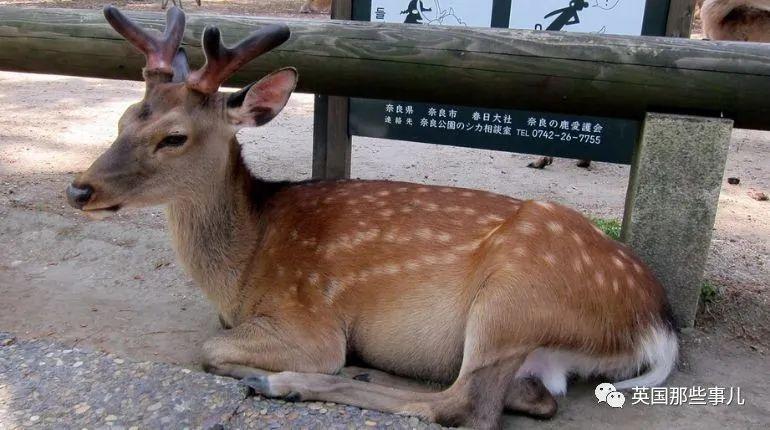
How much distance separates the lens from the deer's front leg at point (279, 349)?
→ 2957 millimetres

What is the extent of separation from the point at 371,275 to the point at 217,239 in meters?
0.70

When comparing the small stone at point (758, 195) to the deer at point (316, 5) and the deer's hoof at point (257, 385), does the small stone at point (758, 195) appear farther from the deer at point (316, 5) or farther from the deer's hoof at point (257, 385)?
the deer at point (316, 5)

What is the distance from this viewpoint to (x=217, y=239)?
3.19 meters

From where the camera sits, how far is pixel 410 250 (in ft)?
10.0

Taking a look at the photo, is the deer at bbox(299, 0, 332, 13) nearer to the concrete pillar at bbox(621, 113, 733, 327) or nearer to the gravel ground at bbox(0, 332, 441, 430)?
the concrete pillar at bbox(621, 113, 733, 327)

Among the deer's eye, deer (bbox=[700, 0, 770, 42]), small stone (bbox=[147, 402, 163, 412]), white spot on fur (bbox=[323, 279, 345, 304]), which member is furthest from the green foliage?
deer (bbox=[700, 0, 770, 42])

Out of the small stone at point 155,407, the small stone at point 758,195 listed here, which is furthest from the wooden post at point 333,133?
the small stone at point 758,195

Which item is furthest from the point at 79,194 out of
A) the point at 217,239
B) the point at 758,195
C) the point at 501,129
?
the point at 758,195

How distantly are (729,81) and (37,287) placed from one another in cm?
348

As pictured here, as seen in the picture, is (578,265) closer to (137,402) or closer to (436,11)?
(137,402)

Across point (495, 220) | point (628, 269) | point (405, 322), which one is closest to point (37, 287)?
point (405, 322)

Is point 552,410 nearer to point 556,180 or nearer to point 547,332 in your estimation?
point 547,332

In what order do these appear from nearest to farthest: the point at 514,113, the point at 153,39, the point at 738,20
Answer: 1. the point at 153,39
2. the point at 514,113
3. the point at 738,20

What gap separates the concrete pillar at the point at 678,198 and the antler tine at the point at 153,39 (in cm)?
216
